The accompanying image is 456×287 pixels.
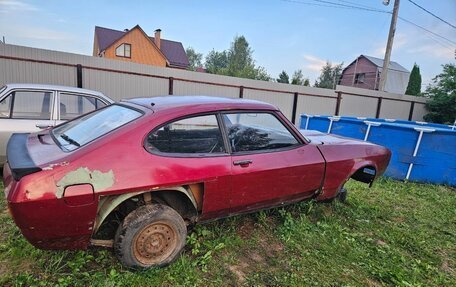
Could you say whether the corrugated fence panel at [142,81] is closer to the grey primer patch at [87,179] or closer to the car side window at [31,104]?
the car side window at [31,104]

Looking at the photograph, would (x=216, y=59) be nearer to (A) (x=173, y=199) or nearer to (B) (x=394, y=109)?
(B) (x=394, y=109)

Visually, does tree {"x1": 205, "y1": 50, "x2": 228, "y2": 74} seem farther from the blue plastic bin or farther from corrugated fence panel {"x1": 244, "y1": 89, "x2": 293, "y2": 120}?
the blue plastic bin

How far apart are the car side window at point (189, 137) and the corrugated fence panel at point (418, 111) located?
1914 centimetres

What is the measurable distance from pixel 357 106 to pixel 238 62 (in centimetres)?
4223

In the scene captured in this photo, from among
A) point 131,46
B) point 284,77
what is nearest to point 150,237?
point 131,46

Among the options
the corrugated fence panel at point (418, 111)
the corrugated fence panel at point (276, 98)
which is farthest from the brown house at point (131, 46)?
the corrugated fence panel at point (418, 111)

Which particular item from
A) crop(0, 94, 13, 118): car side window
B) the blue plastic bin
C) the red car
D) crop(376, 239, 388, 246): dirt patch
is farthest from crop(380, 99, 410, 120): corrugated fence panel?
crop(0, 94, 13, 118): car side window

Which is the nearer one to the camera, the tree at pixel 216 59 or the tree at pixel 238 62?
the tree at pixel 238 62

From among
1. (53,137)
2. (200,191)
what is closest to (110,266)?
(200,191)

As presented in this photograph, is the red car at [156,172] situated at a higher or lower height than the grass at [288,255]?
higher

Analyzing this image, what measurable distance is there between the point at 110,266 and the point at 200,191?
1.02 meters

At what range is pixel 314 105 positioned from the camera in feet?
43.8

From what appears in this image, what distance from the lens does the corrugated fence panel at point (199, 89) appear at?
10852 mm

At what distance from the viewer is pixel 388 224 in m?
3.83
